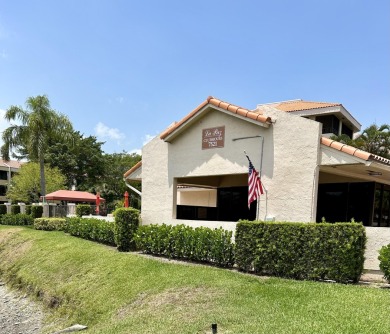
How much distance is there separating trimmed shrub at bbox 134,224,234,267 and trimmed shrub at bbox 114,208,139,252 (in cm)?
47

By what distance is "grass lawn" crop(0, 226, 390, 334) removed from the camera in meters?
5.80

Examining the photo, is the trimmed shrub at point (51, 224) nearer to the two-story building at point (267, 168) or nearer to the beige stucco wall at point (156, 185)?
the two-story building at point (267, 168)

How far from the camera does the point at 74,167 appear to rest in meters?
48.4

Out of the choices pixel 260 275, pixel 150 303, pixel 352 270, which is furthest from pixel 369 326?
pixel 150 303

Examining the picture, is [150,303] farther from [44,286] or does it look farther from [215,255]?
[44,286]

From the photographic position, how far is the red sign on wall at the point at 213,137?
12.5m

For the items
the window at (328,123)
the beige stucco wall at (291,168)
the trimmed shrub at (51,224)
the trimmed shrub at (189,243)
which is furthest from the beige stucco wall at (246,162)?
the window at (328,123)

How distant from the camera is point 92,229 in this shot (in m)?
17.5

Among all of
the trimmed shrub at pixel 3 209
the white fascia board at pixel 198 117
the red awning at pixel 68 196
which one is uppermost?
the white fascia board at pixel 198 117

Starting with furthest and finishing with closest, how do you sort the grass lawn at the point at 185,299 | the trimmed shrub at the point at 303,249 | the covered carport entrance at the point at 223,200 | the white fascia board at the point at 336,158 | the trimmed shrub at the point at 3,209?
the trimmed shrub at the point at 3,209 < the covered carport entrance at the point at 223,200 < the white fascia board at the point at 336,158 < the trimmed shrub at the point at 303,249 < the grass lawn at the point at 185,299

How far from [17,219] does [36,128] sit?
7.68 metres

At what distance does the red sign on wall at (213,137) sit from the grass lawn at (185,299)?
14.7 ft

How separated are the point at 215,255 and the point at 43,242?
1153 centimetres

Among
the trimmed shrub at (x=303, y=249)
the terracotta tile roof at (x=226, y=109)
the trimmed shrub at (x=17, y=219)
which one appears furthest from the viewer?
the trimmed shrub at (x=17, y=219)
